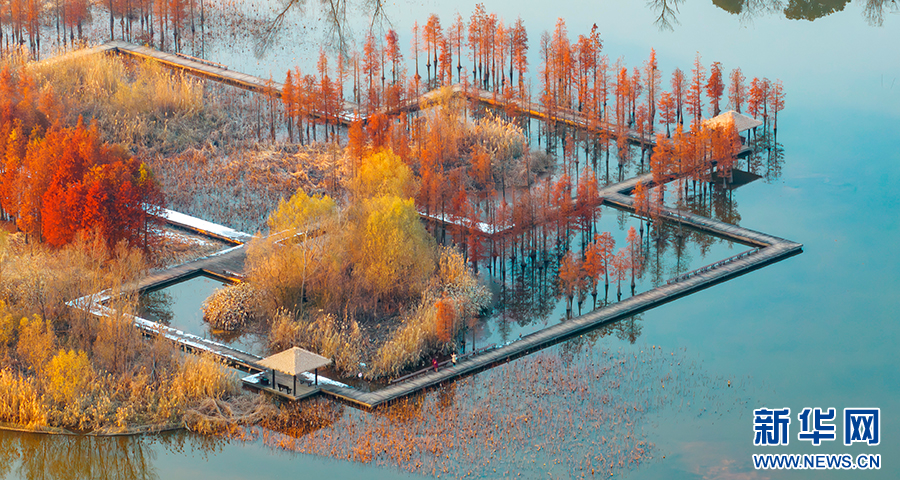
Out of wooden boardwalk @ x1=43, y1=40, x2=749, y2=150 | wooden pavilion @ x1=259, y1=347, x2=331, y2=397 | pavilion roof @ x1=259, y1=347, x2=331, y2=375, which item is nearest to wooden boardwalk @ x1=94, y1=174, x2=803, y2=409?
wooden pavilion @ x1=259, y1=347, x2=331, y2=397

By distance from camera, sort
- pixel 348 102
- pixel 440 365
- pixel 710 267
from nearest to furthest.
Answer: pixel 440 365, pixel 710 267, pixel 348 102

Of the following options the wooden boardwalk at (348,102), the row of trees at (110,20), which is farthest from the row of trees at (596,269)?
the row of trees at (110,20)

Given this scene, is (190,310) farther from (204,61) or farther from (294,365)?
(204,61)

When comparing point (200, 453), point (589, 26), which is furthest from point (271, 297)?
point (589, 26)

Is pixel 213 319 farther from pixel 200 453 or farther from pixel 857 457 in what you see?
pixel 857 457

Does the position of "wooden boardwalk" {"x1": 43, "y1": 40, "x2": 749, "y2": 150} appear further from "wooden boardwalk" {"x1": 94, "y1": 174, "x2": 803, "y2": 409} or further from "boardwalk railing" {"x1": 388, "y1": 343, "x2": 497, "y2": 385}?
"boardwalk railing" {"x1": 388, "y1": 343, "x2": 497, "y2": 385}

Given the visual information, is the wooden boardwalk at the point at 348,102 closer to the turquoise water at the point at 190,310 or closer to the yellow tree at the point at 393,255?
the turquoise water at the point at 190,310

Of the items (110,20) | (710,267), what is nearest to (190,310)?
(710,267)
